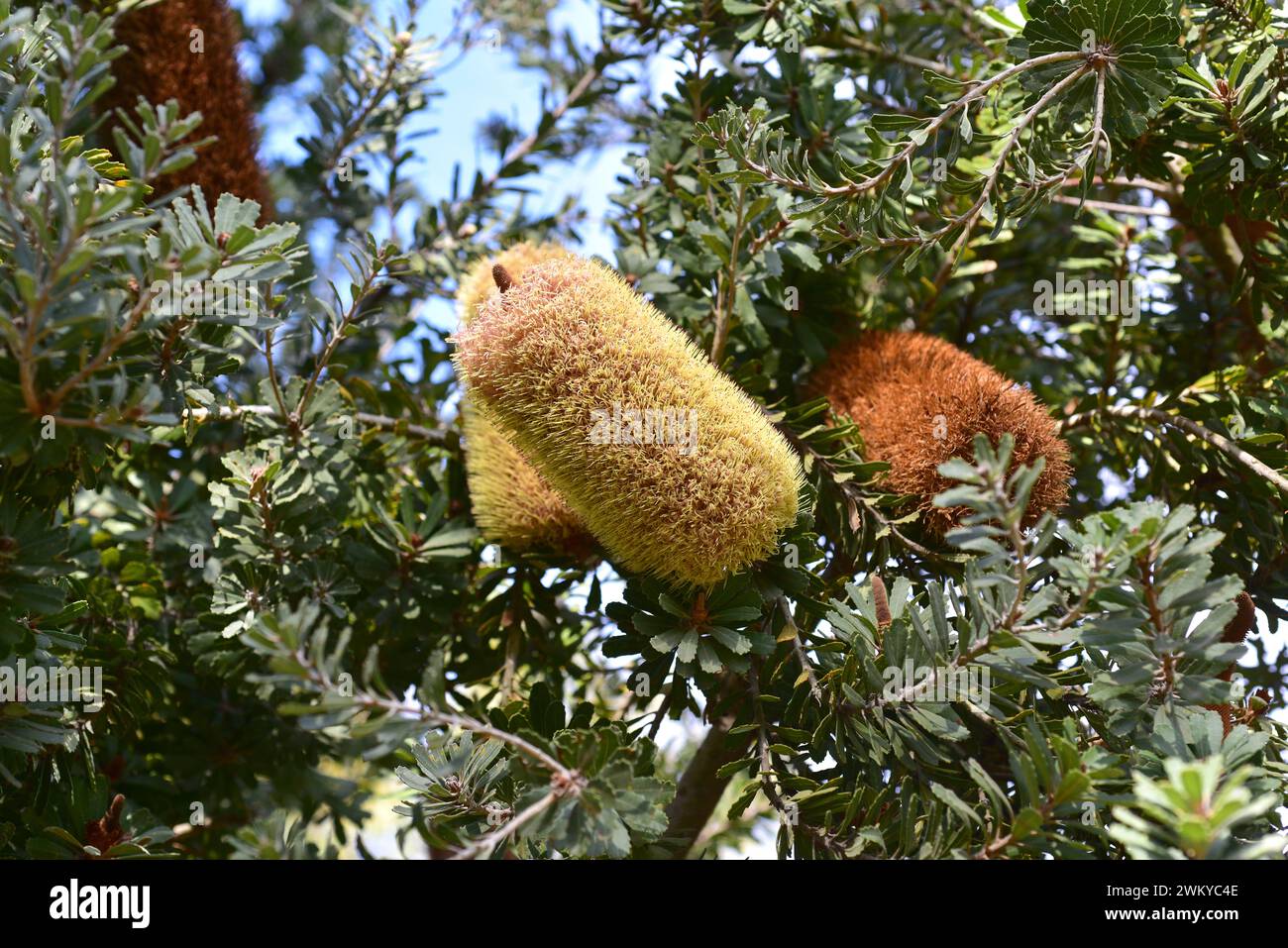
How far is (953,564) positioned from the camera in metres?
1.34

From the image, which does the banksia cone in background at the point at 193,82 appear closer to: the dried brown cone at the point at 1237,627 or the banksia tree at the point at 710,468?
the banksia tree at the point at 710,468

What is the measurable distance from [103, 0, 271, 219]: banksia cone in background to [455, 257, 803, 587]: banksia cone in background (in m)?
0.75

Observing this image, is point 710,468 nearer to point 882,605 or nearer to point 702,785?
point 882,605

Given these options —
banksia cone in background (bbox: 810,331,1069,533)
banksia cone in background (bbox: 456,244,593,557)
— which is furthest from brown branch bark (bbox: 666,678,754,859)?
banksia cone in background (bbox: 810,331,1069,533)

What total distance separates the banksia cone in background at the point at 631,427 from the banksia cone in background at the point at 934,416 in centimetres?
21

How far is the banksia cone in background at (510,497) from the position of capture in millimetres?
1395

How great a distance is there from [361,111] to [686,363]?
4.53 ft

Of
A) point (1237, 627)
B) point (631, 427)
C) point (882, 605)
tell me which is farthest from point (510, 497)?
point (1237, 627)

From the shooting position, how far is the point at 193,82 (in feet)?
5.52

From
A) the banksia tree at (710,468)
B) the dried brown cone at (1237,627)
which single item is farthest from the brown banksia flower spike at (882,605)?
the dried brown cone at (1237,627)

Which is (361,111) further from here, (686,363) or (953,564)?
(953,564)

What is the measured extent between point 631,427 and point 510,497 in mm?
356
